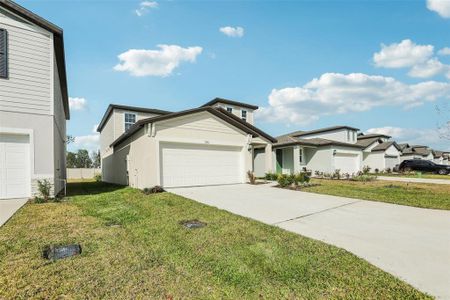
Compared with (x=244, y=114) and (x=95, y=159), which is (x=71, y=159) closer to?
(x=95, y=159)

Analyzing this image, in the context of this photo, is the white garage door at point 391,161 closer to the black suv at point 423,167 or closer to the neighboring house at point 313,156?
the black suv at point 423,167

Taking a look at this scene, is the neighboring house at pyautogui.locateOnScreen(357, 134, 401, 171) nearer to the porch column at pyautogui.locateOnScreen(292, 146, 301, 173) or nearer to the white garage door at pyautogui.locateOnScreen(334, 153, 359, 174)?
the white garage door at pyautogui.locateOnScreen(334, 153, 359, 174)

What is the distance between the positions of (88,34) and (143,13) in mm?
2405

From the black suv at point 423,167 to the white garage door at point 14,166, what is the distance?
35.1 m

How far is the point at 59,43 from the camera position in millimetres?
9727

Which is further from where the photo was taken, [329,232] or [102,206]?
[102,206]

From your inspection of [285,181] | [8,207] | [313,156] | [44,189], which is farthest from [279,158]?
[8,207]

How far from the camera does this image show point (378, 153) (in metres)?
30.9

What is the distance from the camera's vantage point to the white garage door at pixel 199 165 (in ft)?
38.7

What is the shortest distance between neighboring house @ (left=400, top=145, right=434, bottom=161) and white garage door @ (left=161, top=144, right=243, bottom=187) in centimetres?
3684

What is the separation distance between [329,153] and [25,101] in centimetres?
2231

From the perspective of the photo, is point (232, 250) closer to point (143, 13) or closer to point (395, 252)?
point (395, 252)

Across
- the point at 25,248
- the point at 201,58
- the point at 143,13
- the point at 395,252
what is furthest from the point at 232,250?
the point at 201,58

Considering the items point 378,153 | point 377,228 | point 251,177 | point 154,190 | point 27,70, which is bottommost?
point 377,228
